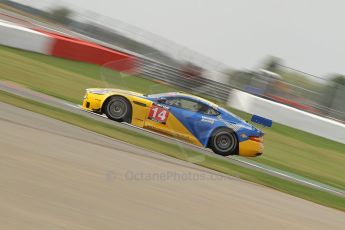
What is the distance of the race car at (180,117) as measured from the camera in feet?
40.9

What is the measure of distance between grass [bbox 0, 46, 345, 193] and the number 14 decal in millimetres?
373

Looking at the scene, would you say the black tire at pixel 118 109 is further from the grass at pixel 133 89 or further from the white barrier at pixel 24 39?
the white barrier at pixel 24 39

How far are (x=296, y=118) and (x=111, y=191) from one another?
51.7 feet

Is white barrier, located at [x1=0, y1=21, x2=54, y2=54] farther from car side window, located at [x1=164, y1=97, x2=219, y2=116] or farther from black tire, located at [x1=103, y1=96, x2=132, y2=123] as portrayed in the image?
car side window, located at [x1=164, y1=97, x2=219, y2=116]

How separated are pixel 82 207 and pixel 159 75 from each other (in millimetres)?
17649

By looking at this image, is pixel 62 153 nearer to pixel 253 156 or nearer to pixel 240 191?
pixel 240 191

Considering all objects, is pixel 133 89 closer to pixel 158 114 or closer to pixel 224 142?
pixel 158 114

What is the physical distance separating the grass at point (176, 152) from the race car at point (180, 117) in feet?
2.77

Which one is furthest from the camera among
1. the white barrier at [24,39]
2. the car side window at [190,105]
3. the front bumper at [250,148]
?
the white barrier at [24,39]

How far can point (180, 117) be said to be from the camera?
491 inches

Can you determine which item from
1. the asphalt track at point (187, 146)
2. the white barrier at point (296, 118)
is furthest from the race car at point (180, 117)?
the white barrier at point (296, 118)

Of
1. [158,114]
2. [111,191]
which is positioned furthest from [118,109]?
[111,191]

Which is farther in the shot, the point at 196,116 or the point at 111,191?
the point at 196,116

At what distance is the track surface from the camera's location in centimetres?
520
